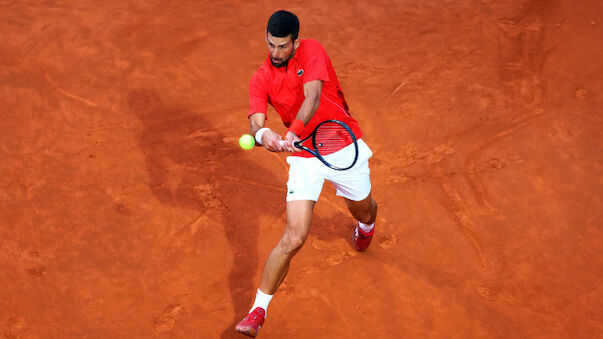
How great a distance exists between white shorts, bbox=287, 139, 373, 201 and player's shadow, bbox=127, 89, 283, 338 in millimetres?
1152

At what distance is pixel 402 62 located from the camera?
764cm

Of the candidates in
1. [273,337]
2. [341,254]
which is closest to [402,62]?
[341,254]

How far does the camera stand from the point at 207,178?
582cm

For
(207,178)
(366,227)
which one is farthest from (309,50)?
(207,178)

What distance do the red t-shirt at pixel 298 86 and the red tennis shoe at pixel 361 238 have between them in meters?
1.06

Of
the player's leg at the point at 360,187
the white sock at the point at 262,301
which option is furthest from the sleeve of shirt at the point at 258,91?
the white sock at the point at 262,301

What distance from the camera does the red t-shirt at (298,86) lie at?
4078 mm

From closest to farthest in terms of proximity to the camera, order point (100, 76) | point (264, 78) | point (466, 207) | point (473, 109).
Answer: point (264, 78) < point (466, 207) < point (473, 109) < point (100, 76)

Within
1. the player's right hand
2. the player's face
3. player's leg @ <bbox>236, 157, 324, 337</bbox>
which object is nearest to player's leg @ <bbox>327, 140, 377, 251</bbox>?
player's leg @ <bbox>236, 157, 324, 337</bbox>

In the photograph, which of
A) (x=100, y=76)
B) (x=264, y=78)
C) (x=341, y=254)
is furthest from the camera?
(x=100, y=76)

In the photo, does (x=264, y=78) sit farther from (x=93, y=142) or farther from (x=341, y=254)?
(x=93, y=142)

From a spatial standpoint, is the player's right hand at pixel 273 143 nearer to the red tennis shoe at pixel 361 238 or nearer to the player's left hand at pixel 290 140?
the player's left hand at pixel 290 140

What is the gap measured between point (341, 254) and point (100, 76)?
14.4 ft

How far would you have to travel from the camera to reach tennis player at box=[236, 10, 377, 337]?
12.6 ft
